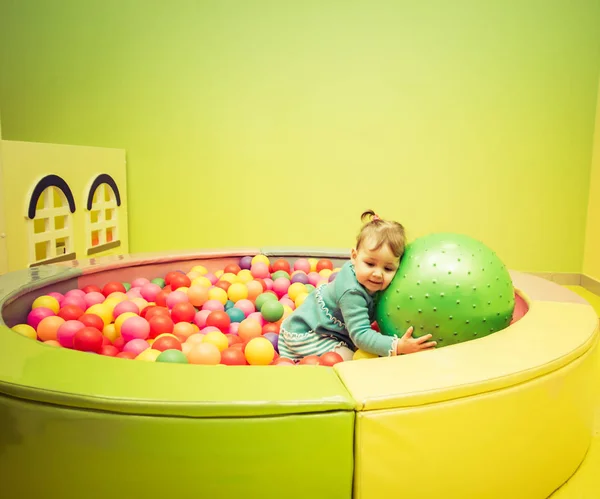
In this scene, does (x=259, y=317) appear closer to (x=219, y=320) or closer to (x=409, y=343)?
(x=219, y=320)

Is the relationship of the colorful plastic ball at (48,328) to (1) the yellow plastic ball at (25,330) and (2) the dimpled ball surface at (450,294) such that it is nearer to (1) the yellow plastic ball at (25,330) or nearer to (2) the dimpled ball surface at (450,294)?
(1) the yellow plastic ball at (25,330)

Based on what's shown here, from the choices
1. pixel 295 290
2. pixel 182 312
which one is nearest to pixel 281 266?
pixel 295 290

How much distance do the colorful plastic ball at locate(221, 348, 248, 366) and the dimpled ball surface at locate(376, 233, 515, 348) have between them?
439mm

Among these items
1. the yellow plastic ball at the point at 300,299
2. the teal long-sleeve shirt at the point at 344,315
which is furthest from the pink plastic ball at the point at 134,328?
the yellow plastic ball at the point at 300,299

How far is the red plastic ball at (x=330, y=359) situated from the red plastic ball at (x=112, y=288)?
109cm

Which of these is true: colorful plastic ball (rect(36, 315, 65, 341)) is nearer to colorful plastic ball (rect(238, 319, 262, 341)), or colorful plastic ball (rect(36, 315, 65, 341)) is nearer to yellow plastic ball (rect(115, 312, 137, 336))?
yellow plastic ball (rect(115, 312, 137, 336))

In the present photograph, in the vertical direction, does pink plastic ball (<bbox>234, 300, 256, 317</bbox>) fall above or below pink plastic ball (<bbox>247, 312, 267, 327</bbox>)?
above

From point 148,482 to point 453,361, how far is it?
0.61 m

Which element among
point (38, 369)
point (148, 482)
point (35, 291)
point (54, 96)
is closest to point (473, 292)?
point (148, 482)

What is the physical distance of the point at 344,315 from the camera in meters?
1.44

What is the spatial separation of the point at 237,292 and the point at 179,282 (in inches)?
11.0

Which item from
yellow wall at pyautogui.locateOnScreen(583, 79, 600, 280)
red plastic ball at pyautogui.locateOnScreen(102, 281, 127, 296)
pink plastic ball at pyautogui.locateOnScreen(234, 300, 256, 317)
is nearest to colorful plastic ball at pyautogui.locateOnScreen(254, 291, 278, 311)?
pink plastic ball at pyautogui.locateOnScreen(234, 300, 256, 317)

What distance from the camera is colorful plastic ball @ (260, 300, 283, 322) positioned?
6.24 feet

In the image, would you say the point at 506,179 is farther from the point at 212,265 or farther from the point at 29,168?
the point at 29,168
